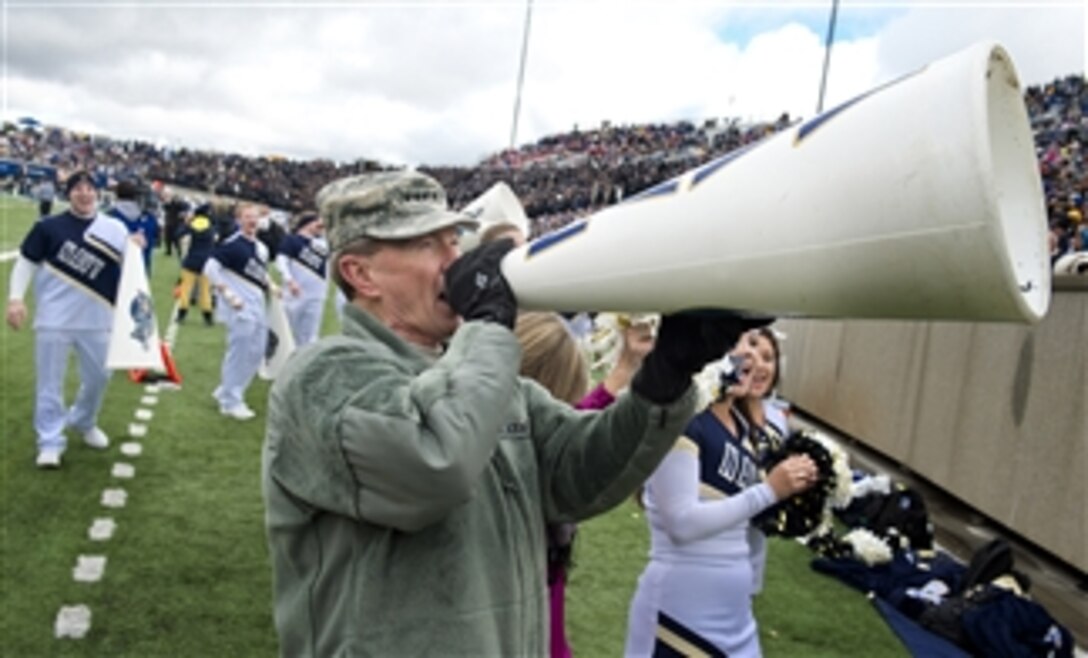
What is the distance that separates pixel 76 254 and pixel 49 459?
4.27ft

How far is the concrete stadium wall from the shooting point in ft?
18.1

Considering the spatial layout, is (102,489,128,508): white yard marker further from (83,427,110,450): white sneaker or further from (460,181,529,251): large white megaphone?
(460,181,529,251): large white megaphone

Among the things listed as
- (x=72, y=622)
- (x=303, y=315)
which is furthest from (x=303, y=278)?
(x=72, y=622)

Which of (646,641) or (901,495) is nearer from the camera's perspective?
(646,641)

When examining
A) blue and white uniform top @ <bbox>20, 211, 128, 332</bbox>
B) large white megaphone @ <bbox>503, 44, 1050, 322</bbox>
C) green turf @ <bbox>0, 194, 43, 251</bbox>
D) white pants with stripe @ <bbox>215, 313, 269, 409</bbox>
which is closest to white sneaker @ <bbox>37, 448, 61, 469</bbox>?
blue and white uniform top @ <bbox>20, 211, 128, 332</bbox>

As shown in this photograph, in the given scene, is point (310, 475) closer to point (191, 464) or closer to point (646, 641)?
point (646, 641)

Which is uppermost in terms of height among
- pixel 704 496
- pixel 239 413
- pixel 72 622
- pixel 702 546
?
pixel 704 496

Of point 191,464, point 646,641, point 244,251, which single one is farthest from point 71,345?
point 646,641

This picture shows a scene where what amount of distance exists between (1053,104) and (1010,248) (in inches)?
948

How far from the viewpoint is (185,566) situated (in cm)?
482

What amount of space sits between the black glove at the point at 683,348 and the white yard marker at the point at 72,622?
10.5 feet

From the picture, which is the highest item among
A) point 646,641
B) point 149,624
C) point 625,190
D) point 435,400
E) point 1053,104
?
point 1053,104

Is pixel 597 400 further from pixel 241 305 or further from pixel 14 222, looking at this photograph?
pixel 14 222

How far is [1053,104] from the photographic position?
21922 mm
